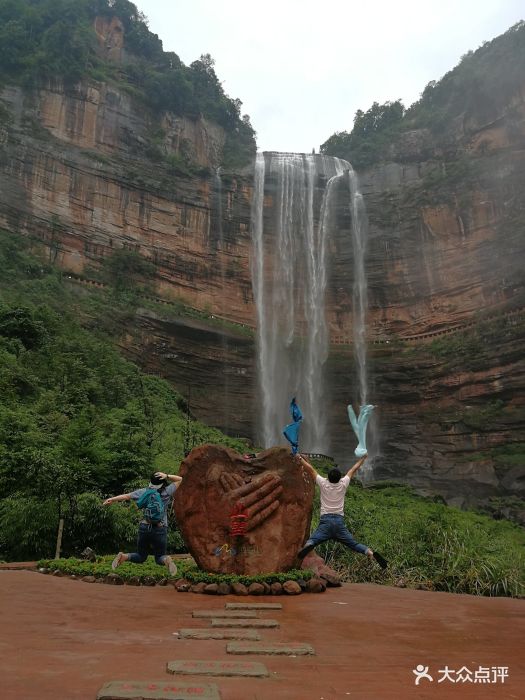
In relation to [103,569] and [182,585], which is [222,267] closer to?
[103,569]

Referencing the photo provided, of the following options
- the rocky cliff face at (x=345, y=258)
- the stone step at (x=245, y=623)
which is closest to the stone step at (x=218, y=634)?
the stone step at (x=245, y=623)

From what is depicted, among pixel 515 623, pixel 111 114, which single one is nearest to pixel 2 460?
pixel 515 623

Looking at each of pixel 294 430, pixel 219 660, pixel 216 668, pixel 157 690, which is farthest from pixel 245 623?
pixel 294 430

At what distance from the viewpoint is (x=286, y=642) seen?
3531 mm

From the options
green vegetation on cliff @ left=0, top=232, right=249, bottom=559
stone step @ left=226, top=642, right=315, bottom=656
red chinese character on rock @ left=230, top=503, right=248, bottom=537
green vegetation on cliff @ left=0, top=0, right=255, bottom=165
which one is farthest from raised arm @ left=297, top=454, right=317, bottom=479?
green vegetation on cliff @ left=0, top=0, right=255, bottom=165

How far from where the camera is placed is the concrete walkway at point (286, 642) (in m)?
2.56

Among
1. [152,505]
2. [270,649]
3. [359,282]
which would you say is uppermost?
[359,282]

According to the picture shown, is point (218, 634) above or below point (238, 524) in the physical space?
below

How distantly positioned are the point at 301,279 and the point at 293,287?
706mm

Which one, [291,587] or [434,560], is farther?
[434,560]

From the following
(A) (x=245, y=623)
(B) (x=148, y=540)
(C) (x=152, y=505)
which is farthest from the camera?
(B) (x=148, y=540)

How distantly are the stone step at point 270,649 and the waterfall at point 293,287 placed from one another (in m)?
25.6

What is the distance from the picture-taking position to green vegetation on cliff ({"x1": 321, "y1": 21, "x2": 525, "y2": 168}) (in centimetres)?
3372

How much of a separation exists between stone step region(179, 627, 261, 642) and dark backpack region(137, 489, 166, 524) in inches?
80.1
